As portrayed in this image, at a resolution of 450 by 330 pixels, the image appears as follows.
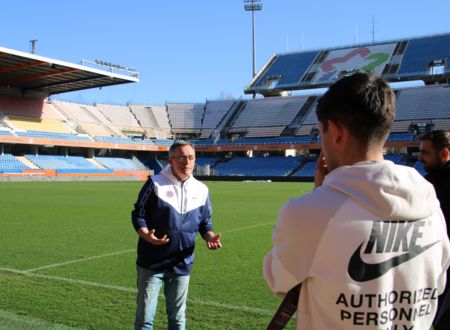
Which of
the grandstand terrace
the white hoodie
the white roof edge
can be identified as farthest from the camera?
the grandstand terrace

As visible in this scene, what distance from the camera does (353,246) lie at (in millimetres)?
1413

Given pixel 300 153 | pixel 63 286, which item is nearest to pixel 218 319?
pixel 63 286

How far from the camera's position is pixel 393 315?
1485mm

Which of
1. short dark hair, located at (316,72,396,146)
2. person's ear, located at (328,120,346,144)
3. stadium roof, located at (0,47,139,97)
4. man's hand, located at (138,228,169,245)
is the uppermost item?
stadium roof, located at (0,47,139,97)

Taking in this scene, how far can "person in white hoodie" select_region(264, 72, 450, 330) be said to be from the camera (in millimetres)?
1409

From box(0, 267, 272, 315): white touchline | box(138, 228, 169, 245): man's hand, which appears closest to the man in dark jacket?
box(138, 228, 169, 245): man's hand

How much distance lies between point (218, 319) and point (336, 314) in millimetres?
3543

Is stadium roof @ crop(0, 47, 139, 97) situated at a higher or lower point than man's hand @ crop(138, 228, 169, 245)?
higher

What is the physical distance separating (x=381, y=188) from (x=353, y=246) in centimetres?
19

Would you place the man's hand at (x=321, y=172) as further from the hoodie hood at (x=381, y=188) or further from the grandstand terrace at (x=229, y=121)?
the grandstand terrace at (x=229, y=121)

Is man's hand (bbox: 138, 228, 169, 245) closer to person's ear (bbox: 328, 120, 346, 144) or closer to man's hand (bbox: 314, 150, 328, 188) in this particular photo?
man's hand (bbox: 314, 150, 328, 188)

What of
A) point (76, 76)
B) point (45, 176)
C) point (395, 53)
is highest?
point (395, 53)

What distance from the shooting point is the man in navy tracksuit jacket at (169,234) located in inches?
142

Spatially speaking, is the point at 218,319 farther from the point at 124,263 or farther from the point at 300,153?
the point at 300,153
